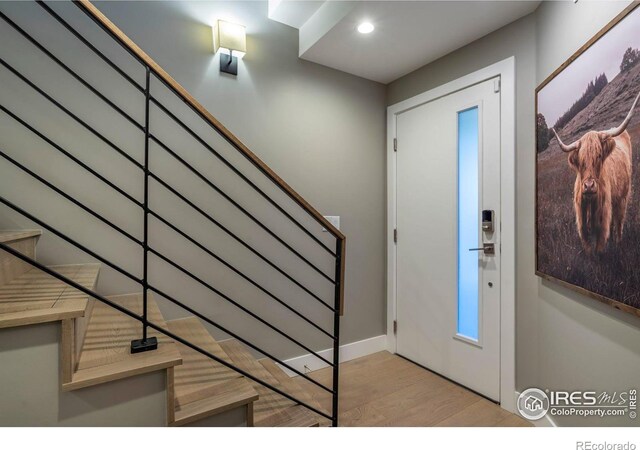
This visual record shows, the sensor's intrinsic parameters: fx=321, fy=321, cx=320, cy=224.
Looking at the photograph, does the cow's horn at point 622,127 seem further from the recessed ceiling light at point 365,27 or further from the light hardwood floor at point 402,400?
the light hardwood floor at point 402,400

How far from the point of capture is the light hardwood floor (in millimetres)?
1958

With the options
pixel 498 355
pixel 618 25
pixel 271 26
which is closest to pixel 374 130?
pixel 271 26

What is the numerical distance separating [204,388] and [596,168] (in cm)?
193

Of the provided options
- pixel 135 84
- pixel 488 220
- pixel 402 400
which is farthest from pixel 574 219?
pixel 135 84

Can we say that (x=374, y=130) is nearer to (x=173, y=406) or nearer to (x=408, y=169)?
(x=408, y=169)

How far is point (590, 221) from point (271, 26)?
7.66 ft

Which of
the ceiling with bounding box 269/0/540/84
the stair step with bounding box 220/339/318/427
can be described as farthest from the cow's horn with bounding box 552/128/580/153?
the stair step with bounding box 220/339/318/427

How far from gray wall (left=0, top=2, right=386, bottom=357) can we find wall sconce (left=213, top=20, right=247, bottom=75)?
0.20ft

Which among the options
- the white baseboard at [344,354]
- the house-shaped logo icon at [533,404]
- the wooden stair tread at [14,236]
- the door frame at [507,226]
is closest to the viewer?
the wooden stair tread at [14,236]

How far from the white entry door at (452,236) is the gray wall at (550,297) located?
0.16 meters

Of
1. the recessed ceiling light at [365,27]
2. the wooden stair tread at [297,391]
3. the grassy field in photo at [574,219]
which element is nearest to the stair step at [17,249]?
the wooden stair tread at [297,391]

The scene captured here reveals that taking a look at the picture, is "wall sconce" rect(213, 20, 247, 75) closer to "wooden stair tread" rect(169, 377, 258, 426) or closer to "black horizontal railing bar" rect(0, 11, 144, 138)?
"black horizontal railing bar" rect(0, 11, 144, 138)

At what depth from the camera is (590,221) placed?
53.3 inches

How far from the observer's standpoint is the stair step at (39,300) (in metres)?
0.99
